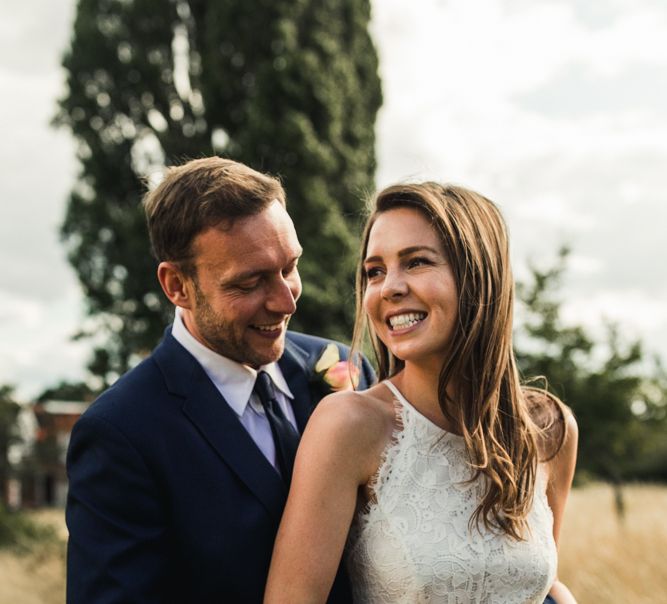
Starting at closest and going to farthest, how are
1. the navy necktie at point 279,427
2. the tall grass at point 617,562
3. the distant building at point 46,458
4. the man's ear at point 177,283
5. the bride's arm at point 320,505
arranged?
the bride's arm at point 320,505 → the navy necktie at point 279,427 → the man's ear at point 177,283 → the tall grass at point 617,562 → the distant building at point 46,458

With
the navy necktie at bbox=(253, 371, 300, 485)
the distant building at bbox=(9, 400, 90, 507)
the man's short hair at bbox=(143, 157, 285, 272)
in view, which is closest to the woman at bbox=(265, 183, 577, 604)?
the navy necktie at bbox=(253, 371, 300, 485)

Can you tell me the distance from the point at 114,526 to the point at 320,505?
27.1 inches

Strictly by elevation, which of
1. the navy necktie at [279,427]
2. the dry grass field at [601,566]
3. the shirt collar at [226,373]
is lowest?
the dry grass field at [601,566]

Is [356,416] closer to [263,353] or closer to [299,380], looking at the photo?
[263,353]

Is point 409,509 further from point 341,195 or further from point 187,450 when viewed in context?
point 341,195

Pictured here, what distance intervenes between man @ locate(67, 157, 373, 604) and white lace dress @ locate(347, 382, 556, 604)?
0.59 feet

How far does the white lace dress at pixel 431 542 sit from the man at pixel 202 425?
0.18 meters

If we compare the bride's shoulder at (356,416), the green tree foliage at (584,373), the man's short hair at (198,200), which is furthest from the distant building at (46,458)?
the bride's shoulder at (356,416)

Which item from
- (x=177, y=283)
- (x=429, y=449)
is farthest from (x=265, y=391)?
(x=429, y=449)

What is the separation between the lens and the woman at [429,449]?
2.64 m

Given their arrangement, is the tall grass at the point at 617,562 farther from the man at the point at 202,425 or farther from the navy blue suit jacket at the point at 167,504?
the navy blue suit jacket at the point at 167,504

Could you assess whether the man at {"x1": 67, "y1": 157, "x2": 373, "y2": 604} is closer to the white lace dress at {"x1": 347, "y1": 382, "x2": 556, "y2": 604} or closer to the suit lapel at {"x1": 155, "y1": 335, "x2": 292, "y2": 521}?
the suit lapel at {"x1": 155, "y1": 335, "x2": 292, "y2": 521}

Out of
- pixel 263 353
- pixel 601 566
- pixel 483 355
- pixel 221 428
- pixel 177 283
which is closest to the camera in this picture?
pixel 221 428

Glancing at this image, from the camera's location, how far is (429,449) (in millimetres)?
2930
